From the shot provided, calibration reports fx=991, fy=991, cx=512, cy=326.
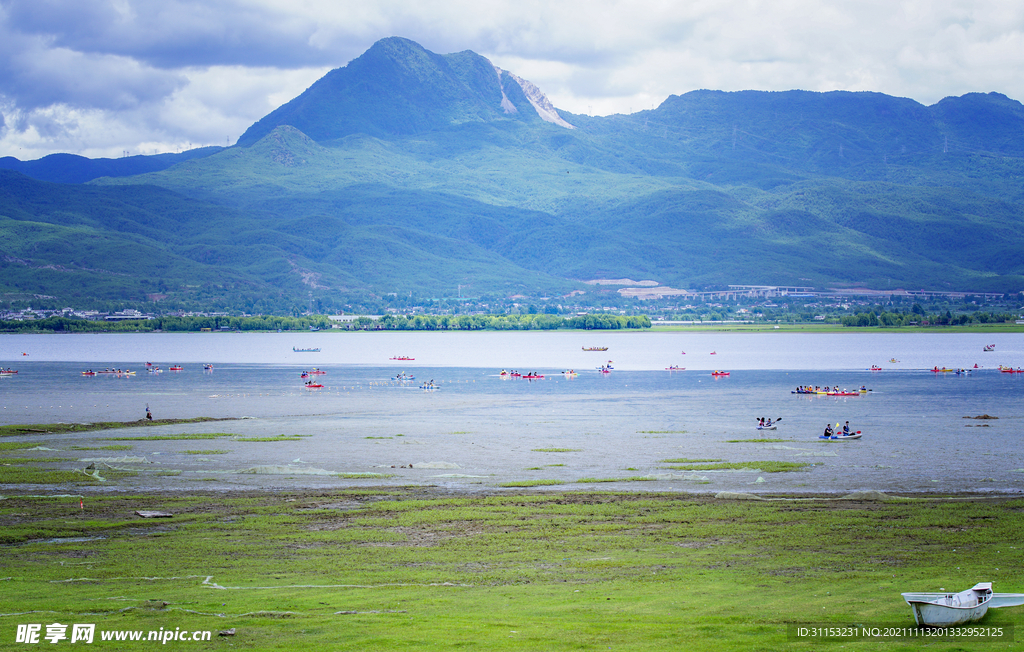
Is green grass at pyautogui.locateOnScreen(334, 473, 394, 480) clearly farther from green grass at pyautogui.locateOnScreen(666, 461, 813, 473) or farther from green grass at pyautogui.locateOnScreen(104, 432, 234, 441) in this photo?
green grass at pyautogui.locateOnScreen(104, 432, 234, 441)

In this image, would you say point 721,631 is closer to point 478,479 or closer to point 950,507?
point 950,507

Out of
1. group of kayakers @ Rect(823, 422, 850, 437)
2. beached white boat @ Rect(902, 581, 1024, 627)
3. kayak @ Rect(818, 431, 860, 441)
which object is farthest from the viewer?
group of kayakers @ Rect(823, 422, 850, 437)

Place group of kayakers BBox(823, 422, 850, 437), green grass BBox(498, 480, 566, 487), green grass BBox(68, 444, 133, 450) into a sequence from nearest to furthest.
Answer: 1. green grass BBox(498, 480, 566, 487)
2. green grass BBox(68, 444, 133, 450)
3. group of kayakers BBox(823, 422, 850, 437)

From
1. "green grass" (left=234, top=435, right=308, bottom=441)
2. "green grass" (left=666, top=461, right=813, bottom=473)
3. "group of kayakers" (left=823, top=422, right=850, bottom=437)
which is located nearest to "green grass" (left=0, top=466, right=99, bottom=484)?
"green grass" (left=234, top=435, right=308, bottom=441)

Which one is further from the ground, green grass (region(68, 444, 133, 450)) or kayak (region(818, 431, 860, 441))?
green grass (region(68, 444, 133, 450))

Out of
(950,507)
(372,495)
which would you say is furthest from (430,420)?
(950,507)

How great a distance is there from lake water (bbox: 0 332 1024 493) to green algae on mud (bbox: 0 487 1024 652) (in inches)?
228

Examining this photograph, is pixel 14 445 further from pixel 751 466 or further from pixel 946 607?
pixel 946 607

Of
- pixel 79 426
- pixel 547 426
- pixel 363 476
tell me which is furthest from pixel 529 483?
pixel 79 426

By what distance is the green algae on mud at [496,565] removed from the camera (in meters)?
17.9

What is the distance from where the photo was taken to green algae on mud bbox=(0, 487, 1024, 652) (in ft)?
58.8

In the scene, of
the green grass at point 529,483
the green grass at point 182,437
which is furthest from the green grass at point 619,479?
the green grass at point 182,437

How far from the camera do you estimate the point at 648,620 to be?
18.4 metres

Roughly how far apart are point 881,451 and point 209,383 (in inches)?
2992
